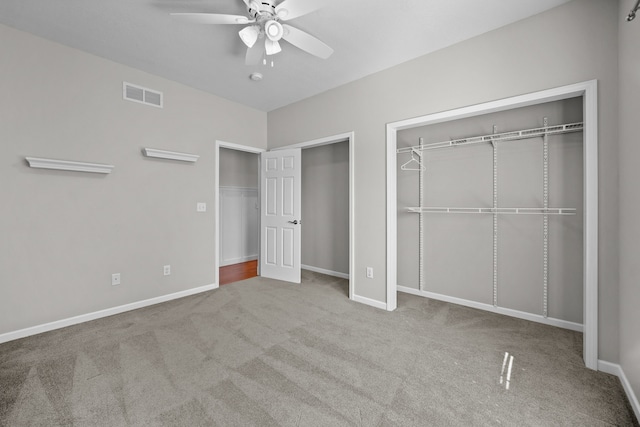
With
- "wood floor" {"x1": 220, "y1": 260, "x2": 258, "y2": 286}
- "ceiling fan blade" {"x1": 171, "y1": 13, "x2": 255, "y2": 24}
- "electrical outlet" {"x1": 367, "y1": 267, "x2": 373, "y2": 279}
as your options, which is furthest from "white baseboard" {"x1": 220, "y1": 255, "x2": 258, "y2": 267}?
"ceiling fan blade" {"x1": 171, "y1": 13, "x2": 255, "y2": 24}

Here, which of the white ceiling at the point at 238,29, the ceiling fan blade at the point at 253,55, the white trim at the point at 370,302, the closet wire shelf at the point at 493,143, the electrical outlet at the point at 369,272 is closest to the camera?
the white ceiling at the point at 238,29

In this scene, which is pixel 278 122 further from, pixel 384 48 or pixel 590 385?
pixel 590 385

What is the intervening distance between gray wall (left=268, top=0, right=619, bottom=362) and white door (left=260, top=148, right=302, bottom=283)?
44cm

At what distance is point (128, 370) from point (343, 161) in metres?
3.72

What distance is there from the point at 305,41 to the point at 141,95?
7.44ft

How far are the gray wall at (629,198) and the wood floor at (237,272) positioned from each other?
166 inches

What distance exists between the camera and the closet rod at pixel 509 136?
2.54 meters

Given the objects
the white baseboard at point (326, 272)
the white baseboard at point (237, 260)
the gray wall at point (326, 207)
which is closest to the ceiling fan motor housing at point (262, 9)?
the gray wall at point (326, 207)

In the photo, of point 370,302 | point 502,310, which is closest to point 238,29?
point 370,302

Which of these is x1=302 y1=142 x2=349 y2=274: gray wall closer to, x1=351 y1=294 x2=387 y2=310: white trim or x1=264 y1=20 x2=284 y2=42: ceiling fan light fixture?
x1=351 y1=294 x2=387 y2=310: white trim

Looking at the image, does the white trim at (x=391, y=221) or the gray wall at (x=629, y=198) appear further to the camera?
the white trim at (x=391, y=221)

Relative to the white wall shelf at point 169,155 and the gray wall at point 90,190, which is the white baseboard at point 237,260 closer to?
the gray wall at point 90,190

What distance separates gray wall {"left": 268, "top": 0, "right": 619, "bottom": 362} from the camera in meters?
1.96

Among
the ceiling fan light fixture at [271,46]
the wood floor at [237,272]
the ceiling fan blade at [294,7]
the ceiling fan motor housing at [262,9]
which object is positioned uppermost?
the ceiling fan motor housing at [262,9]
